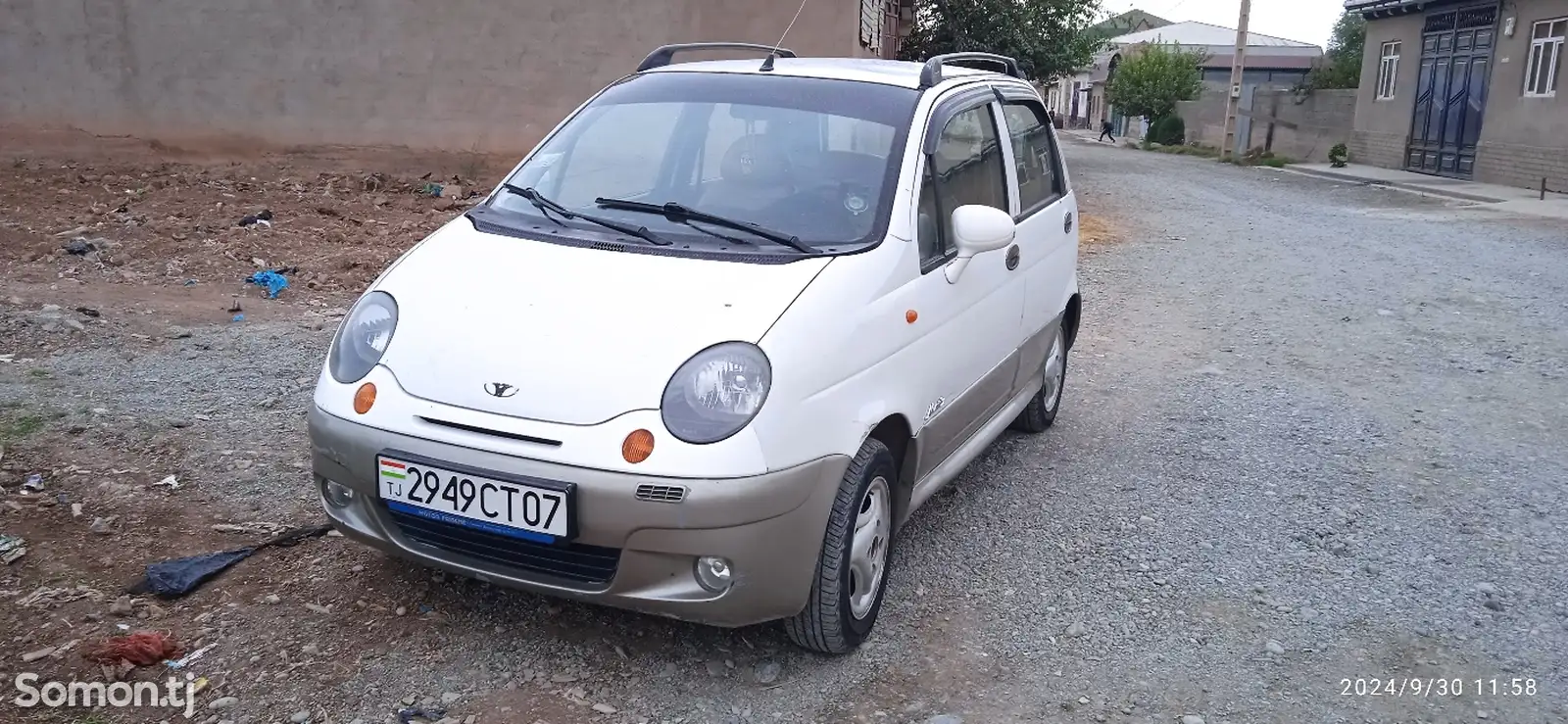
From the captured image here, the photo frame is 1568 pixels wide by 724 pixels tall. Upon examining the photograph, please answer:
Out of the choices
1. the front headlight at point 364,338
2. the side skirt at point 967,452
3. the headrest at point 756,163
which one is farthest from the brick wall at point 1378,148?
the front headlight at point 364,338

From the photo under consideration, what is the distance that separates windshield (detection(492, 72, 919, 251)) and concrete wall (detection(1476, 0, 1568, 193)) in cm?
1915

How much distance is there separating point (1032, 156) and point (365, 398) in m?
3.00

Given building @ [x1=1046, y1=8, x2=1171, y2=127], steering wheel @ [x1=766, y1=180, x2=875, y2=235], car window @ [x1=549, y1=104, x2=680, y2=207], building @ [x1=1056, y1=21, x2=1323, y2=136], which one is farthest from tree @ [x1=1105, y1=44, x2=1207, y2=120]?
steering wheel @ [x1=766, y1=180, x2=875, y2=235]

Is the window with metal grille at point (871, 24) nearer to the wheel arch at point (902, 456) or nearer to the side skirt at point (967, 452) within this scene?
the side skirt at point (967, 452)

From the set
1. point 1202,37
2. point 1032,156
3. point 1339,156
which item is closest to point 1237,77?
point 1339,156

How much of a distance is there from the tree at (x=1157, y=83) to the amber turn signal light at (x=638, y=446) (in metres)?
41.4

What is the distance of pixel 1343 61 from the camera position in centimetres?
4434

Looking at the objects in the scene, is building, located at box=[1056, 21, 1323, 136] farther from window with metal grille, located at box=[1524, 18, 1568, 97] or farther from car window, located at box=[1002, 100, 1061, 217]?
car window, located at box=[1002, 100, 1061, 217]

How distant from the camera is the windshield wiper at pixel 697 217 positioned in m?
3.42

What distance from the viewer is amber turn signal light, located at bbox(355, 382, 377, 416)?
3.05m

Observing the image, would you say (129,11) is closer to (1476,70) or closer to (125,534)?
(125,534)

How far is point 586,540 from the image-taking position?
113 inches

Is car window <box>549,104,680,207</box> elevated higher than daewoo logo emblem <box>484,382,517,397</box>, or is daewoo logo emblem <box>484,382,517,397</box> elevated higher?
car window <box>549,104,680,207</box>

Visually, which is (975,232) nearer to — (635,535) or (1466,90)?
(635,535)
